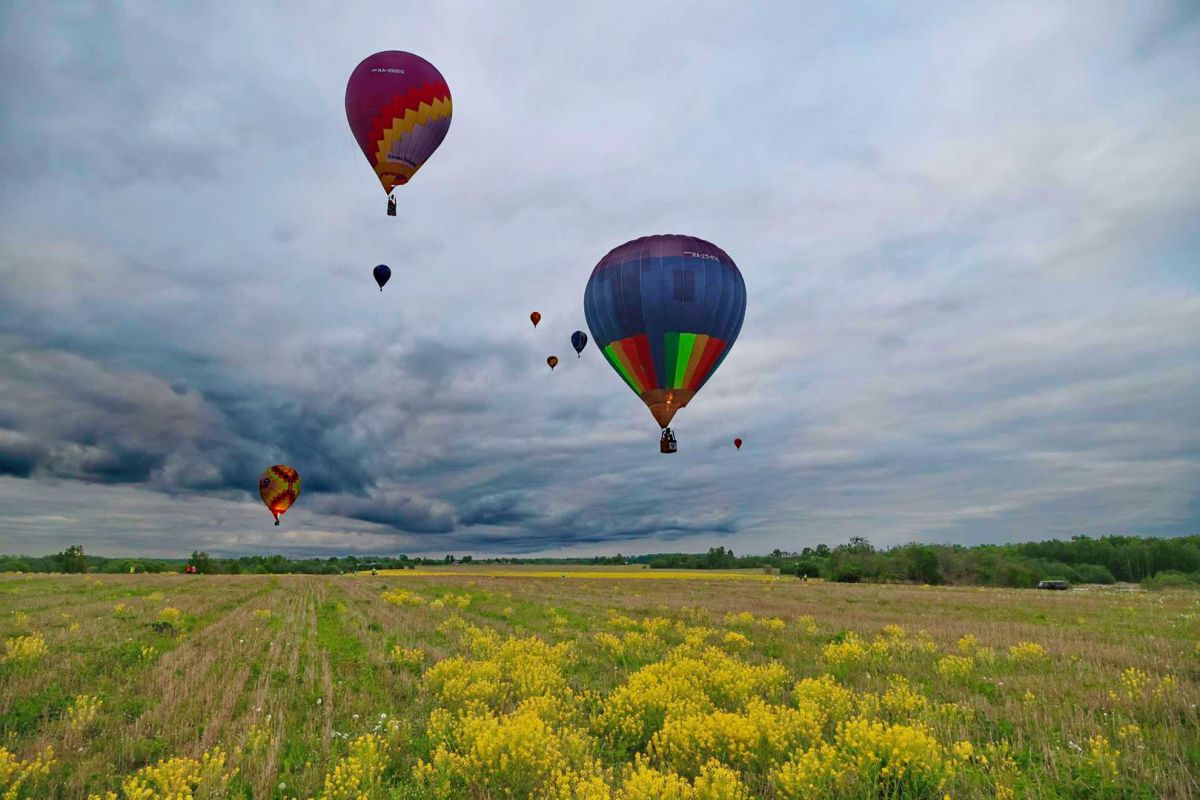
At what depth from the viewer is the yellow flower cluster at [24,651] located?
479 inches

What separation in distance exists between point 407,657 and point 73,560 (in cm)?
13149

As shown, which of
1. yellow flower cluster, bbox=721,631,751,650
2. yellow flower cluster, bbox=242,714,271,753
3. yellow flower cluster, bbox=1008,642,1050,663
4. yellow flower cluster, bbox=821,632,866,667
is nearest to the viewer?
yellow flower cluster, bbox=242,714,271,753

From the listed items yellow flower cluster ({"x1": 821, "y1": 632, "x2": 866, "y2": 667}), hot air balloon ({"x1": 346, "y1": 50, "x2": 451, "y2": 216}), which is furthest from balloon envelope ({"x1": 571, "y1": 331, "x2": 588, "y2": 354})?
yellow flower cluster ({"x1": 821, "y1": 632, "x2": 866, "y2": 667})

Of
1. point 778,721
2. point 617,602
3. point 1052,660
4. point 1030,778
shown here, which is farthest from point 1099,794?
point 617,602

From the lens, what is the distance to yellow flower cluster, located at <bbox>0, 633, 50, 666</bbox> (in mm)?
12164

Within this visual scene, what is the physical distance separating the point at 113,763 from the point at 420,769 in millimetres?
4319

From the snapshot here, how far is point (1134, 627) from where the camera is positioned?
21000mm

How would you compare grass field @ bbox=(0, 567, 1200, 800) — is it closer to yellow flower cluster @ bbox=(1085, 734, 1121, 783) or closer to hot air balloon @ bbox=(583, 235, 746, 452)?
yellow flower cluster @ bbox=(1085, 734, 1121, 783)

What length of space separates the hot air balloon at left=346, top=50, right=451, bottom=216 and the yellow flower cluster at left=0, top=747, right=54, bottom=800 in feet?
94.6

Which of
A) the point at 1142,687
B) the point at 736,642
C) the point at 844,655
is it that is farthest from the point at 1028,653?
the point at 736,642

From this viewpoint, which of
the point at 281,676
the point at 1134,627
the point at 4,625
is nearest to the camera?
the point at 281,676

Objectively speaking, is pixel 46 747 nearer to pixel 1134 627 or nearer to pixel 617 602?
pixel 617 602

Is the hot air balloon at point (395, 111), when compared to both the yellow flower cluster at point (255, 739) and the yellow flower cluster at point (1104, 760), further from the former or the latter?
the yellow flower cluster at point (1104, 760)

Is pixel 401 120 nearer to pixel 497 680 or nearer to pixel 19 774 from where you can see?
pixel 497 680
